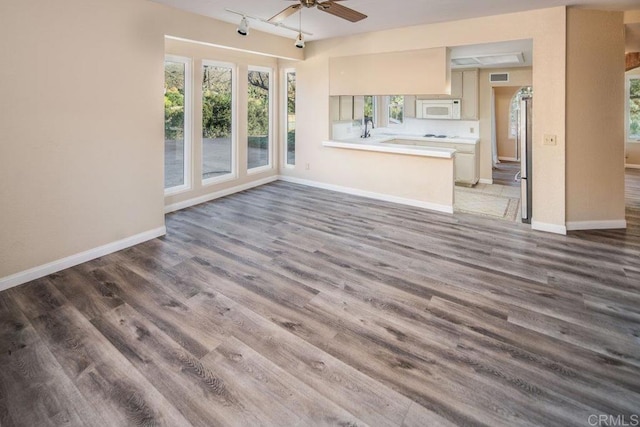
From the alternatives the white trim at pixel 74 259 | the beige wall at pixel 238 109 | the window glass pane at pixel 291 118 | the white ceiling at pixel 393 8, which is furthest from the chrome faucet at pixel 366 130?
the white trim at pixel 74 259

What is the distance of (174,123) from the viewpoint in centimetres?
540

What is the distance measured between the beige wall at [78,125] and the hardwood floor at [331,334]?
41cm

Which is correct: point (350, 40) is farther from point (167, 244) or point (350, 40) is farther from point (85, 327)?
point (85, 327)

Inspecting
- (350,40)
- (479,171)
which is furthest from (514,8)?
(479,171)

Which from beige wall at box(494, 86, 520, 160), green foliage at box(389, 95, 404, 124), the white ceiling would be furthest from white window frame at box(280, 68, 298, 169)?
beige wall at box(494, 86, 520, 160)

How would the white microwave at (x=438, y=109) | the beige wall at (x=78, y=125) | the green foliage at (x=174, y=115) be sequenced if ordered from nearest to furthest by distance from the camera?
the beige wall at (x=78, y=125), the green foliage at (x=174, y=115), the white microwave at (x=438, y=109)

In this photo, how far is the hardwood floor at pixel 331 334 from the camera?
1.83m

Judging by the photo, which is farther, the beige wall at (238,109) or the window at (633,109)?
the window at (633,109)

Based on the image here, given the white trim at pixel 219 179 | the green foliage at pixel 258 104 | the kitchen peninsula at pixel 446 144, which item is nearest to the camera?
the white trim at pixel 219 179

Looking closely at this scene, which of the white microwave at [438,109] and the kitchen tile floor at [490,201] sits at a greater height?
the white microwave at [438,109]

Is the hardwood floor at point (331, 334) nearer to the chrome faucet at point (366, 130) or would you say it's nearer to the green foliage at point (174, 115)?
the green foliage at point (174, 115)

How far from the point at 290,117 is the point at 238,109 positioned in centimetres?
121

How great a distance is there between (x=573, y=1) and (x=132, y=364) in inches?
209

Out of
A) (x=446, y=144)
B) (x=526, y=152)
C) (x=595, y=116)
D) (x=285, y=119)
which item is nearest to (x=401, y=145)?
(x=446, y=144)
